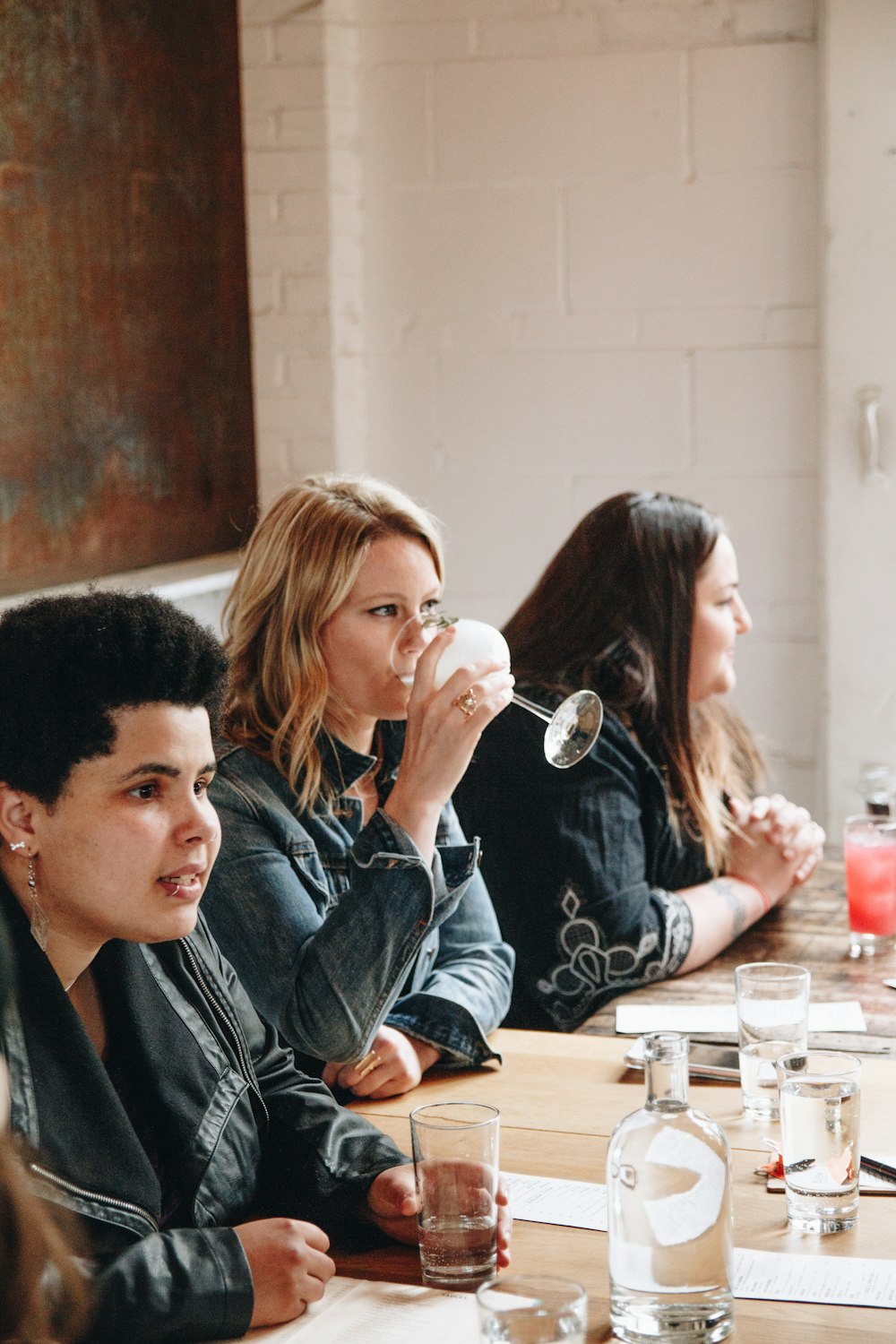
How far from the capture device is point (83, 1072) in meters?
1.18

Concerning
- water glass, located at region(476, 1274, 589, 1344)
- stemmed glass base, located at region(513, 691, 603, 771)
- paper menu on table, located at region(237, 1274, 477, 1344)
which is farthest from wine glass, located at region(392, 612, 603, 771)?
water glass, located at region(476, 1274, 589, 1344)

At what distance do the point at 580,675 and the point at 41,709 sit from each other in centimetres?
124

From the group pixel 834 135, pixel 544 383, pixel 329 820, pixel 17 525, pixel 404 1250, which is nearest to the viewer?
pixel 404 1250

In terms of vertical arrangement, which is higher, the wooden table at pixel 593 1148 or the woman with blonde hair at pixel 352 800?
the woman with blonde hair at pixel 352 800

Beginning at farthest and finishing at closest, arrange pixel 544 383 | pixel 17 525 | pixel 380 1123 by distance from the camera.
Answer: pixel 544 383 → pixel 17 525 → pixel 380 1123

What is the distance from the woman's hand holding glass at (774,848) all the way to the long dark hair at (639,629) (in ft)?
0.12

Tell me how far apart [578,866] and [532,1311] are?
4.03 feet

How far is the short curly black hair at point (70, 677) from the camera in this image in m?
1.22

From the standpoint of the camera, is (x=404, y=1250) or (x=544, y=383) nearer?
(x=404, y=1250)

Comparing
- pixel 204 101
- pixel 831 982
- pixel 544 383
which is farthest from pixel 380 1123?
pixel 204 101

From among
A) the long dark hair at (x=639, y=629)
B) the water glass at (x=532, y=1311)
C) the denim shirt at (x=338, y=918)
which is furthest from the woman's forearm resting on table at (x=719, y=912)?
the water glass at (x=532, y=1311)

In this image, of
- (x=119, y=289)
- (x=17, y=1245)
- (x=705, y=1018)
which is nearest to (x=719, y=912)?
(x=705, y=1018)

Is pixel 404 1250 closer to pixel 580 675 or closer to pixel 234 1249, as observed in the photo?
pixel 234 1249

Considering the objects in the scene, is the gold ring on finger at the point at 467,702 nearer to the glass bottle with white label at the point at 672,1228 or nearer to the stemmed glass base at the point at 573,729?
the stemmed glass base at the point at 573,729
